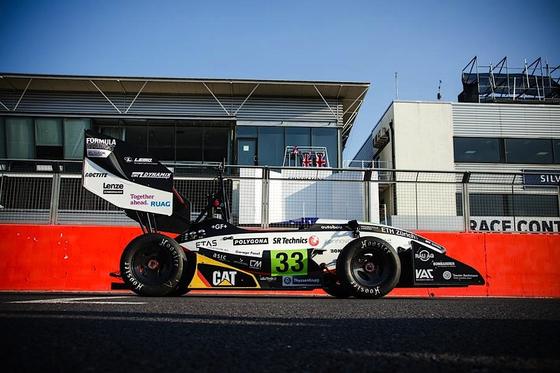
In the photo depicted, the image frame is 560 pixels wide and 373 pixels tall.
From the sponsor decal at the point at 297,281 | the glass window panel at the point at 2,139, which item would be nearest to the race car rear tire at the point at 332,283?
the sponsor decal at the point at 297,281

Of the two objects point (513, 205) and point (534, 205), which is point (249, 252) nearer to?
point (513, 205)

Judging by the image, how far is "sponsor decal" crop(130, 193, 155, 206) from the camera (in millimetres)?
6059

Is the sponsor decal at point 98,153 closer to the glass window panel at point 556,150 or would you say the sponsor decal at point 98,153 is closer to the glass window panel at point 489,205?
the glass window panel at point 489,205

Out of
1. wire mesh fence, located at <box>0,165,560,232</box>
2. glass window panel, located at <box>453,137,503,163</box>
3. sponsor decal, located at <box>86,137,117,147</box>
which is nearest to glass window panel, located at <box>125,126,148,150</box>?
wire mesh fence, located at <box>0,165,560,232</box>

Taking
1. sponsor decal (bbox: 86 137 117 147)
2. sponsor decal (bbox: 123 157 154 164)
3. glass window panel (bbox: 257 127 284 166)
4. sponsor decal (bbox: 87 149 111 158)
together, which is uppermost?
glass window panel (bbox: 257 127 284 166)

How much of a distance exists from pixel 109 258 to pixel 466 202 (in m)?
6.59

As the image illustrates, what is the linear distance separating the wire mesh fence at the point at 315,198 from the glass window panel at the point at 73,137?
1396 centimetres

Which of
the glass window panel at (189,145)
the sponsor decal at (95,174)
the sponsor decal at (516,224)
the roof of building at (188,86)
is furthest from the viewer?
the glass window panel at (189,145)

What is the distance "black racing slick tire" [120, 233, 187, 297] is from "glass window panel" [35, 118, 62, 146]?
18.3 metres

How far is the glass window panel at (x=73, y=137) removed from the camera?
71.2 feet

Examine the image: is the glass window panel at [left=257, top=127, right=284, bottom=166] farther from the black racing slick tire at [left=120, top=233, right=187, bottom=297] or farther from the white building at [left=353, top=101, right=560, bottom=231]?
the black racing slick tire at [left=120, top=233, right=187, bottom=297]

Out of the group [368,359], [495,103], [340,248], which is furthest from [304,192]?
[495,103]

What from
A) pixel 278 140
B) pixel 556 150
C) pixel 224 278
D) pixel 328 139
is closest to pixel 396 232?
pixel 224 278

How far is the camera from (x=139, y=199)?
6.07 metres
